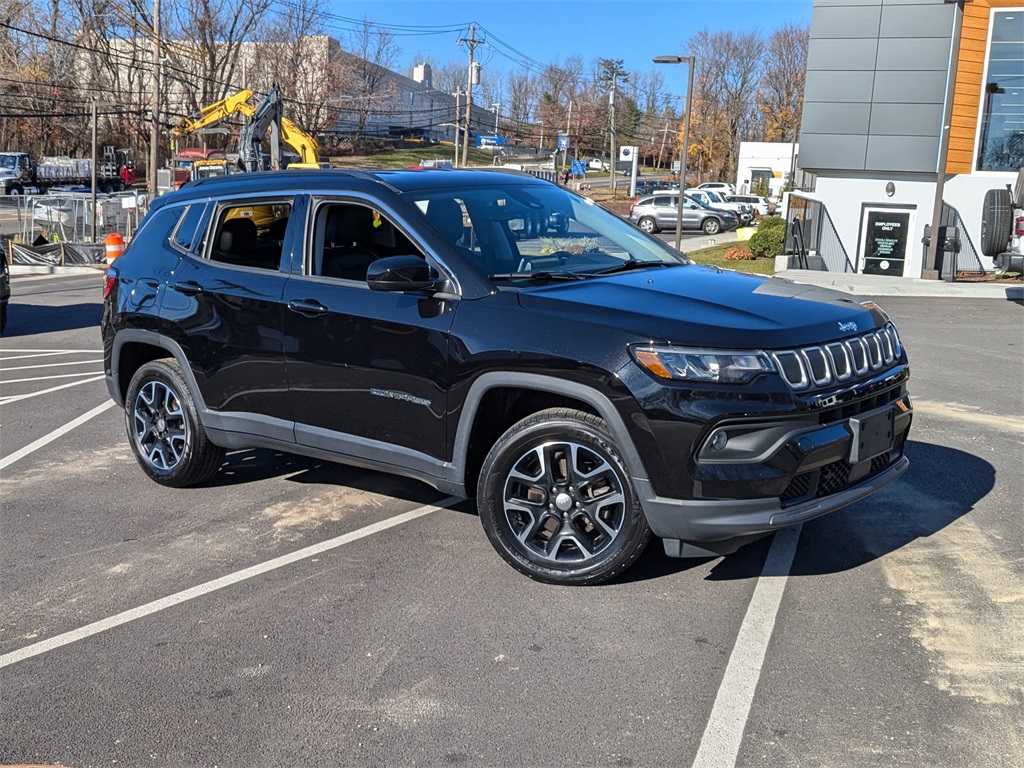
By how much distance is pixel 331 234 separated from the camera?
5.30m

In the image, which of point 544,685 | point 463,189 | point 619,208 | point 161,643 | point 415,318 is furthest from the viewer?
point 619,208

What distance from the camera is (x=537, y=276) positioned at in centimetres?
478

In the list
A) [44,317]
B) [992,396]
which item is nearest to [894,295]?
[992,396]

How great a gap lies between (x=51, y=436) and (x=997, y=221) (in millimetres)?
15593

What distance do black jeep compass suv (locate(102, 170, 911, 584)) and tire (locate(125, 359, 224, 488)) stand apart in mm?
15

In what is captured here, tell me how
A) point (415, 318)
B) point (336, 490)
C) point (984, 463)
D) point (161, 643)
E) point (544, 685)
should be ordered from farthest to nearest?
point (984, 463), point (336, 490), point (415, 318), point (161, 643), point (544, 685)

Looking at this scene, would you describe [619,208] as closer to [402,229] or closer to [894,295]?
[894,295]

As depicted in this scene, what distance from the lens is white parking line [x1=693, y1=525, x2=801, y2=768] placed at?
3.21 metres

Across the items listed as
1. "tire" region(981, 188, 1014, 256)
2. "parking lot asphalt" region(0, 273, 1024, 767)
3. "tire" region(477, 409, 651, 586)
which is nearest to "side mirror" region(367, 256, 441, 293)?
"tire" region(477, 409, 651, 586)

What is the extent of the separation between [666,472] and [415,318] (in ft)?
4.73

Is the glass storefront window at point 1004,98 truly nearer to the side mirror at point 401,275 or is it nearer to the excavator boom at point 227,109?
the excavator boom at point 227,109

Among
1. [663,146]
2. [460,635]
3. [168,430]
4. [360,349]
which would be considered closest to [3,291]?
[168,430]

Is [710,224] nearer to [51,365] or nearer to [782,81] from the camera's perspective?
[51,365]

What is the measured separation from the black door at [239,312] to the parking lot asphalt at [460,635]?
0.66 m
